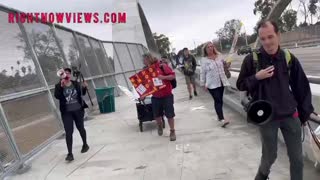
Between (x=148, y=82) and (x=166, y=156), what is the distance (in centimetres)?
218

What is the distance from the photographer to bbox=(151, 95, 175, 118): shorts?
27.4ft

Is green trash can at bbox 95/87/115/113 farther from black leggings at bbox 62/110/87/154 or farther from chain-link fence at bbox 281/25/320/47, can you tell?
chain-link fence at bbox 281/25/320/47

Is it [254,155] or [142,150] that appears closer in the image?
[254,155]

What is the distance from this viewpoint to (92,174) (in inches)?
254

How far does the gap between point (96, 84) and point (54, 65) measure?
4944mm

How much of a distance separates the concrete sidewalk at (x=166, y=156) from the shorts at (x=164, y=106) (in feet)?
1.49

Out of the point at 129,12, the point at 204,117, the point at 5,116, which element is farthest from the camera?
the point at 129,12

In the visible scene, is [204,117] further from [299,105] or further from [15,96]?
[299,105]

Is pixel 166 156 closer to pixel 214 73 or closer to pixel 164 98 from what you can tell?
pixel 164 98

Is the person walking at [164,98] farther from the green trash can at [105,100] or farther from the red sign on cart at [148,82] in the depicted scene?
the green trash can at [105,100]

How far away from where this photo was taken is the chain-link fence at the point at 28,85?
23.6ft

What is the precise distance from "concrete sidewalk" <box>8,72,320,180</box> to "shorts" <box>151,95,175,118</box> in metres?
0.45

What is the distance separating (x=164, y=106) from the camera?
8484 mm

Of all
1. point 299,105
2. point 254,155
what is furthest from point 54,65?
point 299,105
